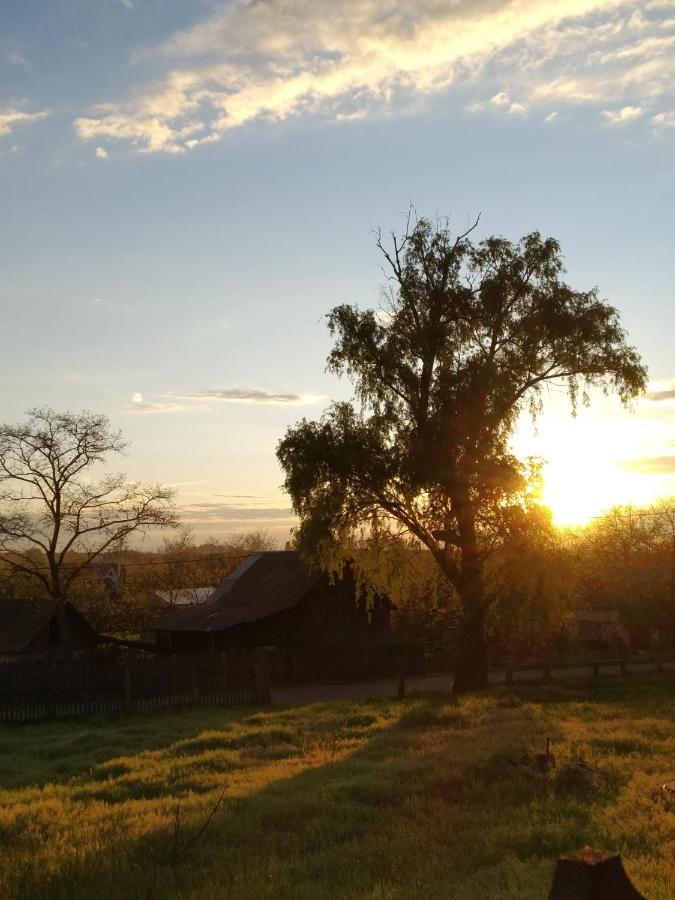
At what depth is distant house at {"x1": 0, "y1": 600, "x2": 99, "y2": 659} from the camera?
45.2m

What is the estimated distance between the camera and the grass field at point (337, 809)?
8.12 m

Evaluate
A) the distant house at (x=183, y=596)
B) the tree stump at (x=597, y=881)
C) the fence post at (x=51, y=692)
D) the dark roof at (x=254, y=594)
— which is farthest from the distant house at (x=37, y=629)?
the tree stump at (x=597, y=881)

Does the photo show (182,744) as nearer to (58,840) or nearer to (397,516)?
(58,840)

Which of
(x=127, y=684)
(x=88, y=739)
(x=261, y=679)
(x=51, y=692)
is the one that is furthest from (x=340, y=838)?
(x=261, y=679)

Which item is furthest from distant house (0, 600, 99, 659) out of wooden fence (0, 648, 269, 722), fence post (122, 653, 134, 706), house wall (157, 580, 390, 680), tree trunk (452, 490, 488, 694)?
tree trunk (452, 490, 488, 694)

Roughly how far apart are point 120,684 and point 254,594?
1654 centimetres

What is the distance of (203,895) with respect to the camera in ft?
25.0

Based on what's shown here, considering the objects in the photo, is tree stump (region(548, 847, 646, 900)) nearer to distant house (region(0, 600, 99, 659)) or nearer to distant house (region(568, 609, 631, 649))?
distant house (region(0, 600, 99, 659))

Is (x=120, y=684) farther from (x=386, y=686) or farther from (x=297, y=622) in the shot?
(x=297, y=622)

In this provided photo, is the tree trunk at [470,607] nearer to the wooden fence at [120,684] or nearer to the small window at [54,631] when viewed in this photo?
the wooden fence at [120,684]

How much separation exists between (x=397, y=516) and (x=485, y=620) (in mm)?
5310

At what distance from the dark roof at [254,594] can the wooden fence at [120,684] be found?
1027 cm

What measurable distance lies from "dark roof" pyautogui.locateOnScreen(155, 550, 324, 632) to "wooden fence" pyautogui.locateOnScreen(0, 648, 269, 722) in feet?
33.7

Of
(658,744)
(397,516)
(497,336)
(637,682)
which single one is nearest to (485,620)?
(397,516)
